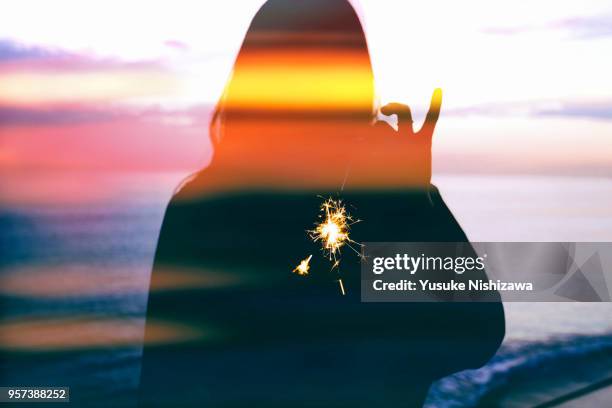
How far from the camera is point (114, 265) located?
4.75 ft

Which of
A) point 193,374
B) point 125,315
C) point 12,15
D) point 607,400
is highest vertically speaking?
point 12,15

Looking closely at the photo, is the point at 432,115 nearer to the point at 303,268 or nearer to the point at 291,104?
the point at 291,104

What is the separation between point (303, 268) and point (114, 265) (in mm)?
540

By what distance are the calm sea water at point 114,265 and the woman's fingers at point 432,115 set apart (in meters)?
0.15

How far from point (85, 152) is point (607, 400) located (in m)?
1.71

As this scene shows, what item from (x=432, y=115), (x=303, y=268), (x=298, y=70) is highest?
(x=298, y=70)

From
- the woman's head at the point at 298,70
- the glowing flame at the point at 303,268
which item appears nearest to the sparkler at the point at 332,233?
the glowing flame at the point at 303,268

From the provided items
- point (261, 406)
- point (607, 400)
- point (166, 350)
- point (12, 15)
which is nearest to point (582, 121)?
point (607, 400)

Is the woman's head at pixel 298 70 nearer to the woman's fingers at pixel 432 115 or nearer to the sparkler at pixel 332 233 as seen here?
the woman's fingers at pixel 432 115

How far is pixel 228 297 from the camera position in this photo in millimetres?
1446

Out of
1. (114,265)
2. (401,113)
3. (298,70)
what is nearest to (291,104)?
(298,70)

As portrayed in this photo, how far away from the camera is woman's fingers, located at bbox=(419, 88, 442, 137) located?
144 cm

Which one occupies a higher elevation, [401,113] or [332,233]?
[401,113]

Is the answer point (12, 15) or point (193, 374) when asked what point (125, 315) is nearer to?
point (193, 374)
